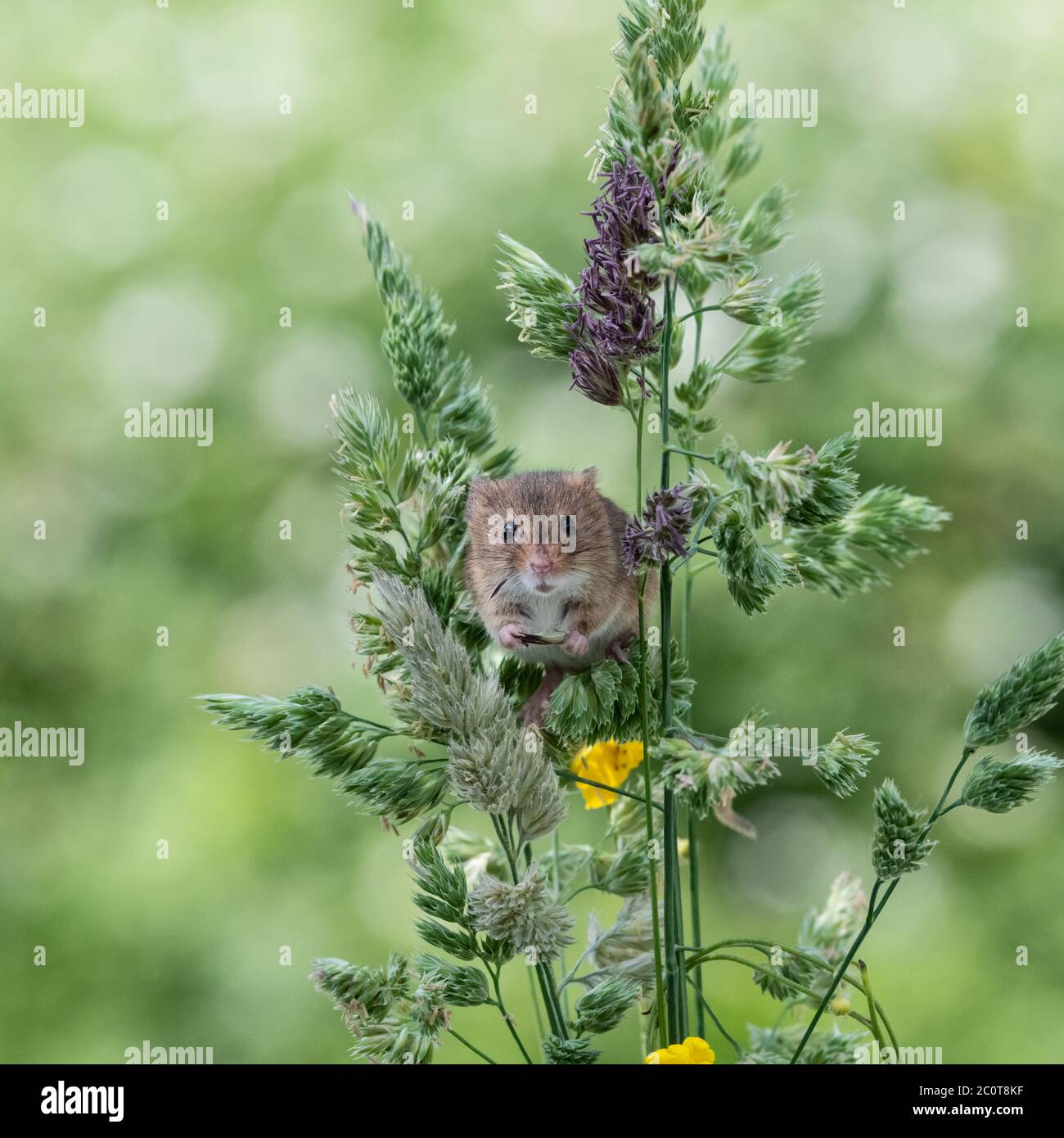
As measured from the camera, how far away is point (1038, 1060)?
228 centimetres

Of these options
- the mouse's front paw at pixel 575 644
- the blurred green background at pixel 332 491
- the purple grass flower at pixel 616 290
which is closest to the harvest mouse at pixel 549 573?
the mouse's front paw at pixel 575 644

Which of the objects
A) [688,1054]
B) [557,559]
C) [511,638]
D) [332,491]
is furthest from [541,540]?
[332,491]

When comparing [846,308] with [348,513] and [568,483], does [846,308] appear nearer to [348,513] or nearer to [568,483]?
[568,483]

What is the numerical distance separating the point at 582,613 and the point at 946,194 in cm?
212

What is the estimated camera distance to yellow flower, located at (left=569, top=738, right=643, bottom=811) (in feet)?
2.75

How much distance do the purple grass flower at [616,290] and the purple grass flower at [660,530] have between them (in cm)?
9

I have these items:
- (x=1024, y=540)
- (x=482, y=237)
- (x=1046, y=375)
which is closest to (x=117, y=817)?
(x=482, y=237)

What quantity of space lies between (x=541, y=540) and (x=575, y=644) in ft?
0.39

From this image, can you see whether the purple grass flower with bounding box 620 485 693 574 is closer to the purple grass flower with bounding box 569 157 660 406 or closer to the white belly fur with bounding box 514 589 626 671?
the purple grass flower with bounding box 569 157 660 406

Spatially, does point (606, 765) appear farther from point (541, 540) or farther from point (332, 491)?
point (332, 491)

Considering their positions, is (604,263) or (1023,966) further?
(1023,966)

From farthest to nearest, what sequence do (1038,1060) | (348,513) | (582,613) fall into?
(1038,1060) → (582,613) → (348,513)

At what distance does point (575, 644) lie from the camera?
2.68 feet

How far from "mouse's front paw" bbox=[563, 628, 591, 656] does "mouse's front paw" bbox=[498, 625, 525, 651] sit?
33 millimetres
